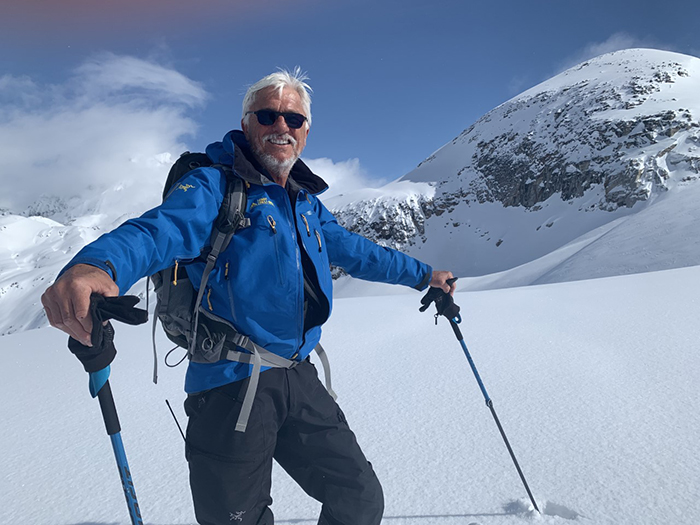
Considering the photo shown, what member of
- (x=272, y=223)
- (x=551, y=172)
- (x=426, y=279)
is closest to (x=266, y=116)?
(x=272, y=223)

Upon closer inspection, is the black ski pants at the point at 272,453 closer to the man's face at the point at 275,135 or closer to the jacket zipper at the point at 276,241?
the jacket zipper at the point at 276,241

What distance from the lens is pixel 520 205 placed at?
57.7 metres

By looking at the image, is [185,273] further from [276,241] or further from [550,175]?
[550,175]

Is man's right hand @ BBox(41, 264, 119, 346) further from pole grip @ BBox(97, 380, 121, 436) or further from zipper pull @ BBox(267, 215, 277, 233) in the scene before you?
zipper pull @ BBox(267, 215, 277, 233)

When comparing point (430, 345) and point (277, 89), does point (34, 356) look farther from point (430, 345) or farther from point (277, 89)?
point (277, 89)

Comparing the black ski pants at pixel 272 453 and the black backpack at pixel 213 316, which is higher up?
the black backpack at pixel 213 316

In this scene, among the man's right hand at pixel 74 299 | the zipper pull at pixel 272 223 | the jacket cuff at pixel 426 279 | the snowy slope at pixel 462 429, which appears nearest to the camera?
the man's right hand at pixel 74 299

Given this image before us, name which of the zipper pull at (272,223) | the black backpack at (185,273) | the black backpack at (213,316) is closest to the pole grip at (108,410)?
the black backpack at (185,273)

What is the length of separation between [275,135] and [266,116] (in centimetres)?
13

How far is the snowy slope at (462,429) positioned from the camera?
2.46 m

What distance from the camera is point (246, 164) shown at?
190 centimetres

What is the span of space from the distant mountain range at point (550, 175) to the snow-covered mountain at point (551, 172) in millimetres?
168

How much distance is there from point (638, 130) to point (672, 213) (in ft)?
108

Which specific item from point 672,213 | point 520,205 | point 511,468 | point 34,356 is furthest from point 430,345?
point 520,205
